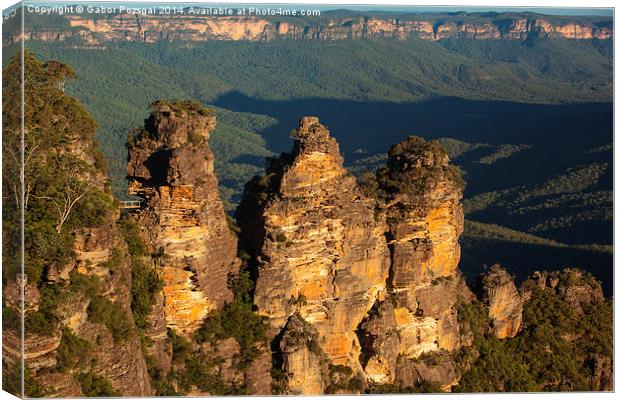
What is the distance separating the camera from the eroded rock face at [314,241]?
19562 millimetres

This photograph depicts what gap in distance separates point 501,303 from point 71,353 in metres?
11.1

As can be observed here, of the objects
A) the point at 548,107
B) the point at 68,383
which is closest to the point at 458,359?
the point at 68,383

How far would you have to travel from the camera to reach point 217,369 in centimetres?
1911

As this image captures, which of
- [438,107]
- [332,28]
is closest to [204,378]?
[438,107]

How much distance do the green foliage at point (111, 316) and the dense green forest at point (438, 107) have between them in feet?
58.5

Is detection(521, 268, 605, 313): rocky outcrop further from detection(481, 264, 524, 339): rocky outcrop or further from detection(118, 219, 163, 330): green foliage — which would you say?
detection(118, 219, 163, 330): green foliage

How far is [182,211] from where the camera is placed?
18859mm

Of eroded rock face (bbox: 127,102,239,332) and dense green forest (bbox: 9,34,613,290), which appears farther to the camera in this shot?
dense green forest (bbox: 9,34,613,290)

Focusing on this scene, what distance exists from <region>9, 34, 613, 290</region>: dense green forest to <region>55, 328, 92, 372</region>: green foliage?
1884 cm

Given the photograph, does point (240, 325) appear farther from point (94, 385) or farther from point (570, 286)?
point (570, 286)

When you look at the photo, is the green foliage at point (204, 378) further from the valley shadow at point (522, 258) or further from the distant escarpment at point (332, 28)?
the distant escarpment at point (332, 28)

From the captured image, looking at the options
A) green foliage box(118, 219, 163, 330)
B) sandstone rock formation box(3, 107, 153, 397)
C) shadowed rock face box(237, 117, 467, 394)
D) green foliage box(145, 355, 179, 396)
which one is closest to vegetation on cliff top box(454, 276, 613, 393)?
shadowed rock face box(237, 117, 467, 394)

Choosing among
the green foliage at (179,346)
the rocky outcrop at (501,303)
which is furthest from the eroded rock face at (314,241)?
the rocky outcrop at (501,303)

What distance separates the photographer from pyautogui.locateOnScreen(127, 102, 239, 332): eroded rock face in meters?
18.8
